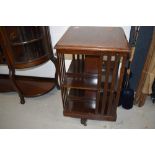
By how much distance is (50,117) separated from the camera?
161 centimetres

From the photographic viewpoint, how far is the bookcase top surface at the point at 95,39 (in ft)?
3.24

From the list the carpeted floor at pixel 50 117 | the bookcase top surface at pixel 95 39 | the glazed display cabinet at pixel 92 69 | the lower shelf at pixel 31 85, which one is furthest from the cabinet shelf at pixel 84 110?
the bookcase top surface at pixel 95 39

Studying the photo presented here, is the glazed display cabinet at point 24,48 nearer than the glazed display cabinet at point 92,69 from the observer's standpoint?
No

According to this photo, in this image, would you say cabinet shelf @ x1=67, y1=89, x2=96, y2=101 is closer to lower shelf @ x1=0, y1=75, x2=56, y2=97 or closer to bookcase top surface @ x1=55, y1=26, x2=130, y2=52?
lower shelf @ x1=0, y1=75, x2=56, y2=97

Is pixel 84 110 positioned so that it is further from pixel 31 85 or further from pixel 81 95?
pixel 31 85

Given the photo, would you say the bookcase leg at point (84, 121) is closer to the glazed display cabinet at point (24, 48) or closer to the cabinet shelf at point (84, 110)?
the cabinet shelf at point (84, 110)

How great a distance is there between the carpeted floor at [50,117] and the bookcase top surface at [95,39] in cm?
84

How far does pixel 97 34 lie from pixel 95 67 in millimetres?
343

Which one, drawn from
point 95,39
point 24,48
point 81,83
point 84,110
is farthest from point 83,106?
point 24,48

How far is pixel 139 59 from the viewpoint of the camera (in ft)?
5.18

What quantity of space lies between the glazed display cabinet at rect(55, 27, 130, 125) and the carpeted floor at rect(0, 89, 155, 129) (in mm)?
177

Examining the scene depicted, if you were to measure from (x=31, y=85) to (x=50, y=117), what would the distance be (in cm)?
56

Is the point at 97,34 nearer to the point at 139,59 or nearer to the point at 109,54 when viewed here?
the point at 109,54
